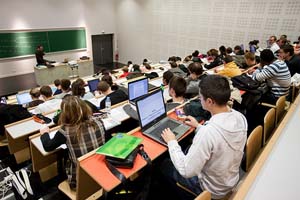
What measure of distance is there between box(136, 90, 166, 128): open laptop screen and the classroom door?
917 centimetres

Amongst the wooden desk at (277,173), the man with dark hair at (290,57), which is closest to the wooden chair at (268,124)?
the wooden desk at (277,173)

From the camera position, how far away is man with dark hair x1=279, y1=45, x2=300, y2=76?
3.75m

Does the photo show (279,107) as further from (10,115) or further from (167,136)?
(10,115)

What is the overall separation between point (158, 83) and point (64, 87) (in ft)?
6.08

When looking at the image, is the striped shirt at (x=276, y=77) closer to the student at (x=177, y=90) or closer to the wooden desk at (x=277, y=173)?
the wooden desk at (x=277, y=173)

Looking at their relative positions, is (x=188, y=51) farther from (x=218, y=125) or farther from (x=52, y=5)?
(x=218, y=125)

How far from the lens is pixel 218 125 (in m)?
1.39

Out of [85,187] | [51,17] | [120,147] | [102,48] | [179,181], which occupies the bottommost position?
[85,187]

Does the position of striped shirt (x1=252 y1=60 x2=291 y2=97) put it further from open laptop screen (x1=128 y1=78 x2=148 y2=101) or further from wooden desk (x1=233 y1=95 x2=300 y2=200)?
open laptop screen (x1=128 y1=78 x2=148 y2=101)

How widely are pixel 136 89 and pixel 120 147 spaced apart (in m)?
1.77

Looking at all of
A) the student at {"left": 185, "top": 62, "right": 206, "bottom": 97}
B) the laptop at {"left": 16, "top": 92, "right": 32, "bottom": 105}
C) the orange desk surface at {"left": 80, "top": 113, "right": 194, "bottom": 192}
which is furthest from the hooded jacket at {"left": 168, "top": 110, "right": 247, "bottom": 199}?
the laptop at {"left": 16, "top": 92, "right": 32, "bottom": 105}

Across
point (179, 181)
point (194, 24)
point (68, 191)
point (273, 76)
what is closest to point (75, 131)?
point (68, 191)

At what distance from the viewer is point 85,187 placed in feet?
6.34

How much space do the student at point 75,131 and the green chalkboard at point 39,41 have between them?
25.5ft
